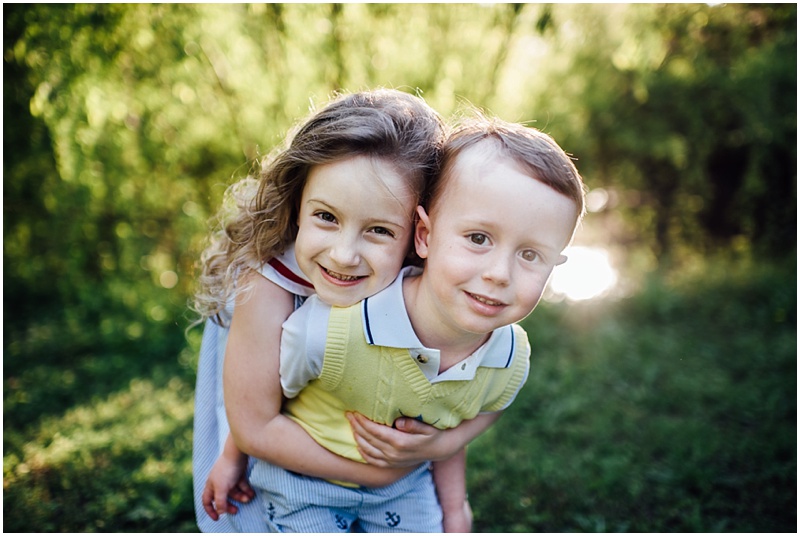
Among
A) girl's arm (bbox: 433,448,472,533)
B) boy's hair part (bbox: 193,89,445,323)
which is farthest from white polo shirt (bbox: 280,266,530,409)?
girl's arm (bbox: 433,448,472,533)

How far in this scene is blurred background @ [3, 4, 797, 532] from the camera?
3451 millimetres

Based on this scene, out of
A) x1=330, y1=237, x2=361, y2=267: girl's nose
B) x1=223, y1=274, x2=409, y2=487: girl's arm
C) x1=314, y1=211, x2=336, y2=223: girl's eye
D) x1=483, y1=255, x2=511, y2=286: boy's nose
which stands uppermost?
x1=483, y1=255, x2=511, y2=286: boy's nose

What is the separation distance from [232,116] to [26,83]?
1593mm

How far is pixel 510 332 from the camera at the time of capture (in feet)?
5.84

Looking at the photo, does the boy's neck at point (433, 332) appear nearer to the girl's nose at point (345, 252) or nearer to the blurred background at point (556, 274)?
the girl's nose at point (345, 252)

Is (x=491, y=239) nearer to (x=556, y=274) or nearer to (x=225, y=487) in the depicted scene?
(x=225, y=487)

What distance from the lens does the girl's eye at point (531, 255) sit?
148 cm

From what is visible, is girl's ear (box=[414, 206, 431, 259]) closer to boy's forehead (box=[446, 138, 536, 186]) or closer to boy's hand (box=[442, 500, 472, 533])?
boy's forehead (box=[446, 138, 536, 186])

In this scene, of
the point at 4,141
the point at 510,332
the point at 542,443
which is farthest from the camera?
the point at 4,141

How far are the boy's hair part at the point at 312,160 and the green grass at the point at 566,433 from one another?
1.74m

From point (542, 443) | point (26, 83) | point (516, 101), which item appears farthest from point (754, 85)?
point (26, 83)

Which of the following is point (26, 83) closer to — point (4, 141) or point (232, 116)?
point (4, 141)

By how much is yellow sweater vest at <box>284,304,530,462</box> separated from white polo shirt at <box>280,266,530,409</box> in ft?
0.06

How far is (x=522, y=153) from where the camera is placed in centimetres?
145
